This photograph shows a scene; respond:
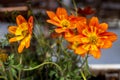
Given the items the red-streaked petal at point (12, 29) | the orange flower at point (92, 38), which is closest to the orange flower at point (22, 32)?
the red-streaked petal at point (12, 29)

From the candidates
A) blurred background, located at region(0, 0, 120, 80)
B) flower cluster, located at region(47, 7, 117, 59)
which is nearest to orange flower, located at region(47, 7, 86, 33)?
flower cluster, located at region(47, 7, 117, 59)

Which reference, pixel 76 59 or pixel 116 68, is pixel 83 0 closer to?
pixel 116 68

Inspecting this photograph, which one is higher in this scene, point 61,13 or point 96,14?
point 61,13

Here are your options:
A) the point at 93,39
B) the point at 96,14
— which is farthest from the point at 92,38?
the point at 96,14

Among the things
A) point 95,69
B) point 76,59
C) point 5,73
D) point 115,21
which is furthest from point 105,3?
point 5,73

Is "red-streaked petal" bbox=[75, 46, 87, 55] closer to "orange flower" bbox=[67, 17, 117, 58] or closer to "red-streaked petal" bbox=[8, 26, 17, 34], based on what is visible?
Result: "orange flower" bbox=[67, 17, 117, 58]

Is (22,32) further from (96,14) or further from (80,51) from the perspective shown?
(96,14)
